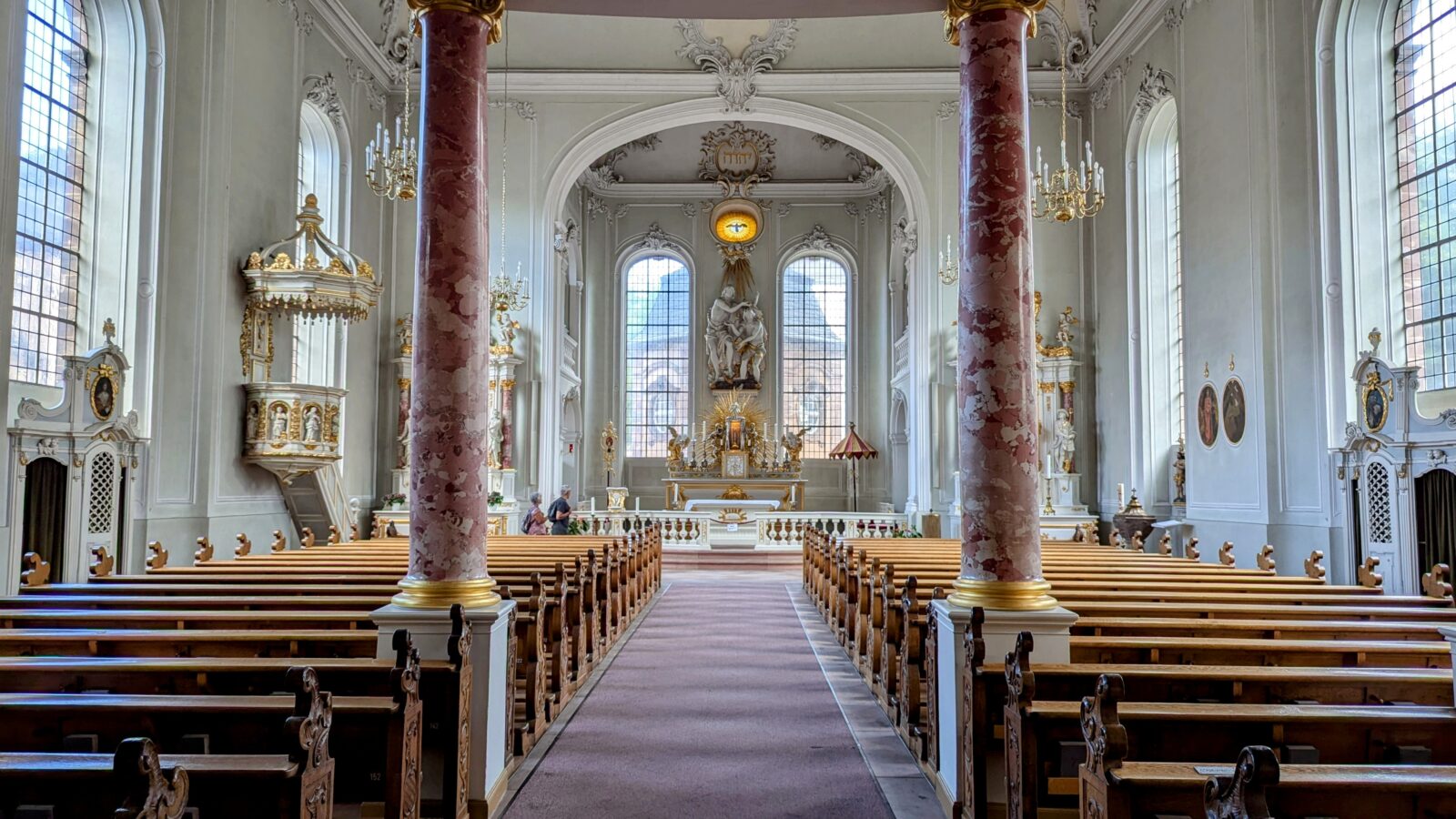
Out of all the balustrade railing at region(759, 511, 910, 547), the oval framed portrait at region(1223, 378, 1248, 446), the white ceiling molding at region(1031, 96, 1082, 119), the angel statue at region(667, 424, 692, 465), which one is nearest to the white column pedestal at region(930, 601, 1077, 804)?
the oval framed portrait at region(1223, 378, 1248, 446)

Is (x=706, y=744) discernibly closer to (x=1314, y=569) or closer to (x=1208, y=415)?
(x=1314, y=569)

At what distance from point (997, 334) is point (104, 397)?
352 inches

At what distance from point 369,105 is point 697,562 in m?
9.43

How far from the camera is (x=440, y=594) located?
15.3ft

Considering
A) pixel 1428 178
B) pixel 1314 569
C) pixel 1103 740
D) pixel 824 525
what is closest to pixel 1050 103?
pixel 1428 178

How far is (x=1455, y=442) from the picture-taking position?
8789 millimetres

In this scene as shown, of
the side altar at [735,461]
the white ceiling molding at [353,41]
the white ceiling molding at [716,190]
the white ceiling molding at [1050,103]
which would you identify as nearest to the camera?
the white ceiling molding at [353,41]

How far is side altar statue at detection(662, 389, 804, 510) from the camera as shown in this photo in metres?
21.8

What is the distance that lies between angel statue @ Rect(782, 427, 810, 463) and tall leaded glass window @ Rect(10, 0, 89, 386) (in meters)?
15.6

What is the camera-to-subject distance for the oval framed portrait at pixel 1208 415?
1248 centimetres

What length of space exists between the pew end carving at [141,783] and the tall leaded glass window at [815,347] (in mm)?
22361

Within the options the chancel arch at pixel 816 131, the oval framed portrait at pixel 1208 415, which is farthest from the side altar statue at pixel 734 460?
the oval framed portrait at pixel 1208 415

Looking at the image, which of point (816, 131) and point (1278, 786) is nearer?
point (1278, 786)

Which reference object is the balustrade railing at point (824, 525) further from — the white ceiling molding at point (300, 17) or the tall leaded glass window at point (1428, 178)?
the white ceiling molding at point (300, 17)
